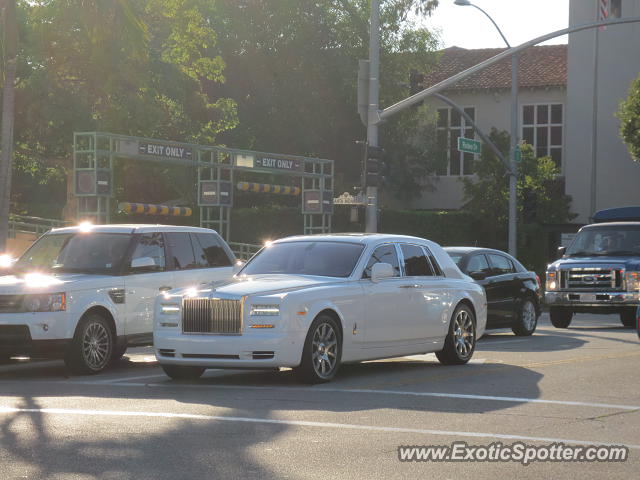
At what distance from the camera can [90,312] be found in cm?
1432

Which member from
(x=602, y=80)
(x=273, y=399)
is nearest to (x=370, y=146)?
(x=273, y=399)

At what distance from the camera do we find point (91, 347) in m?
14.3

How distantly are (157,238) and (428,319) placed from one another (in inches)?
153

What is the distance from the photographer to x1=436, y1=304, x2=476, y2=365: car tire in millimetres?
14859

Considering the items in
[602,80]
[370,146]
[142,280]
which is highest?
[602,80]

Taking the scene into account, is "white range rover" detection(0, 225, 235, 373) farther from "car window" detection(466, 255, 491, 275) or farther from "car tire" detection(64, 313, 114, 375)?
"car window" detection(466, 255, 491, 275)

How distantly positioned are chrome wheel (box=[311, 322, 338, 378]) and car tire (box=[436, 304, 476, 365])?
8.18ft

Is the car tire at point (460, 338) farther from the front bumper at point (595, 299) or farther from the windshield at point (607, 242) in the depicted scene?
the windshield at point (607, 242)

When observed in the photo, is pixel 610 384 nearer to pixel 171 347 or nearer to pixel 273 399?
pixel 273 399


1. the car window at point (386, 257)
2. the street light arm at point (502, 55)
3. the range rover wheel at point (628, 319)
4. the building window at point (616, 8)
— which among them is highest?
the building window at point (616, 8)

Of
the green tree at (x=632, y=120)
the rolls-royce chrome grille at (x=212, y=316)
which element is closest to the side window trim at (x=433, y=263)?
the rolls-royce chrome grille at (x=212, y=316)

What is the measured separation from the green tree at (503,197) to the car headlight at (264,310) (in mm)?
34935

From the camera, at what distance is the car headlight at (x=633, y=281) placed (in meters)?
23.5

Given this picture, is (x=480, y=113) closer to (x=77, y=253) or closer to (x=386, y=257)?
(x=77, y=253)
